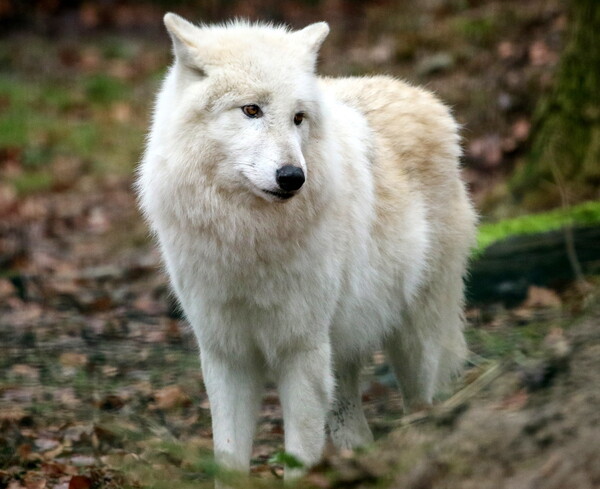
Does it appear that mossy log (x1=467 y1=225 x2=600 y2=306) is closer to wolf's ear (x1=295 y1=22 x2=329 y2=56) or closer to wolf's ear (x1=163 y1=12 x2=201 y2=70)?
wolf's ear (x1=295 y1=22 x2=329 y2=56)

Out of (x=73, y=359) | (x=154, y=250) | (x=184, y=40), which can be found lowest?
(x=73, y=359)

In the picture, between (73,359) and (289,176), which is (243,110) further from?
(73,359)

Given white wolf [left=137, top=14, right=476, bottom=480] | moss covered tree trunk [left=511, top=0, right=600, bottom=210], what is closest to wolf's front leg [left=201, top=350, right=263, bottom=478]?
white wolf [left=137, top=14, right=476, bottom=480]

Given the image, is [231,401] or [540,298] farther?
[540,298]

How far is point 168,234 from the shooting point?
413 centimetres

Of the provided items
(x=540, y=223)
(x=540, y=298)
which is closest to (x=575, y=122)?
(x=540, y=223)

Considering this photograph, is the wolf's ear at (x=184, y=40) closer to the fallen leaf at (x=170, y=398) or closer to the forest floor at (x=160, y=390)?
the forest floor at (x=160, y=390)

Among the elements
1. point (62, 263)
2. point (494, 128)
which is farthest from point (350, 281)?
point (494, 128)

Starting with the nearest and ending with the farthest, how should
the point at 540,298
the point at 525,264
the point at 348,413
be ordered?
the point at 348,413 → the point at 540,298 → the point at 525,264

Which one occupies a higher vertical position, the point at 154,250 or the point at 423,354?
the point at 154,250

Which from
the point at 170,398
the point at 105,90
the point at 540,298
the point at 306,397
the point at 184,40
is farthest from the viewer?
the point at 105,90

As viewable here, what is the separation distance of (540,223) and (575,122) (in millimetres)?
996

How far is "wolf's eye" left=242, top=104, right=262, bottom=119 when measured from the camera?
12.8 ft

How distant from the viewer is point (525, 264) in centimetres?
643
